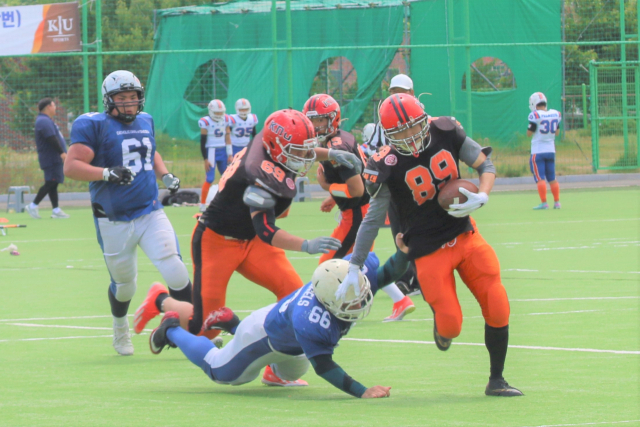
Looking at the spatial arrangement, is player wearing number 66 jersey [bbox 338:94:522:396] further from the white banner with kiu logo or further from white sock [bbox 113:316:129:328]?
the white banner with kiu logo

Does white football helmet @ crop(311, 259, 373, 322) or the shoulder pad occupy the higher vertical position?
the shoulder pad

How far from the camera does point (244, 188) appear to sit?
6.71m

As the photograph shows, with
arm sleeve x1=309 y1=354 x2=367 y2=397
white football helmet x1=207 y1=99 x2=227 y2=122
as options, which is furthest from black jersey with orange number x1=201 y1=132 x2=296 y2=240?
white football helmet x1=207 y1=99 x2=227 y2=122

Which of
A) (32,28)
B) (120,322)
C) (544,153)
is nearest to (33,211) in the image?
(32,28)

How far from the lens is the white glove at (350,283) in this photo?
5.39 m

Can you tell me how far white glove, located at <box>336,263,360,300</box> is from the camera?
539cm

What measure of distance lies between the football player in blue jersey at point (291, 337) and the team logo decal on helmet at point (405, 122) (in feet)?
2.14

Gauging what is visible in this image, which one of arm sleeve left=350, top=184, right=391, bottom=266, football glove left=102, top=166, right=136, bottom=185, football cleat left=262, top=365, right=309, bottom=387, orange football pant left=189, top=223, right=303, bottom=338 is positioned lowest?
football cleat left=262, top=365, right=309, bottom=387

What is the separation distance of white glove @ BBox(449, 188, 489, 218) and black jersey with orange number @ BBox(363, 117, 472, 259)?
212 millimetres

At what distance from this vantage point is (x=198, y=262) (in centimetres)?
696

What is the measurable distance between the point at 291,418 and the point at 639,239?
34.0ft

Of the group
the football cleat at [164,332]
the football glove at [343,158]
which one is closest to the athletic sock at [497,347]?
the football cleat at [164,332]

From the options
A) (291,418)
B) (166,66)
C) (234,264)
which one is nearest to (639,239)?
(234,264)

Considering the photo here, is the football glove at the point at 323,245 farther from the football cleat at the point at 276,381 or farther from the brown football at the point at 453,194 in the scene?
the football cleat at the point at 276,381
